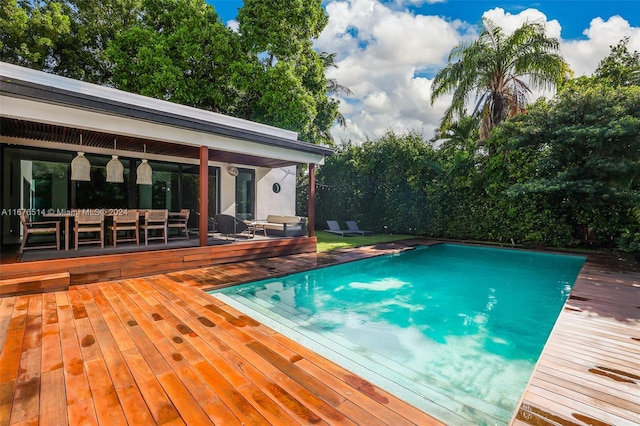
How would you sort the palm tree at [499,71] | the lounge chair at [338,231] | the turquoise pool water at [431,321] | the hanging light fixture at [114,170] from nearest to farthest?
the turquoise pool water at [431,321] → the hanging light fixture at [114,170] → the palm tree at [499,71] → the lounge chair at [338,231]

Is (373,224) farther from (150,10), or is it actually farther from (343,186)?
(150,10)

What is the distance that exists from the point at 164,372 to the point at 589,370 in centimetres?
409

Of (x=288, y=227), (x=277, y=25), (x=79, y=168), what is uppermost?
(x=277, y=25)

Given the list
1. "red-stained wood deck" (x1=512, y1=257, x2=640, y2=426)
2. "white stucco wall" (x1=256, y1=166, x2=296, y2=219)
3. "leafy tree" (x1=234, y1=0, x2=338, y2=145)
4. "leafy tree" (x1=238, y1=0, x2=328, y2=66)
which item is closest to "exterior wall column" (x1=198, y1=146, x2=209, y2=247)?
"white stucco wall" (x1=256, y1=166, x2=296, y2=219)

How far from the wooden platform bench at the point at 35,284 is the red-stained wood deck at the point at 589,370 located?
6.71m

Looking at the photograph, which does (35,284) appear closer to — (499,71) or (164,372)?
(164,372)

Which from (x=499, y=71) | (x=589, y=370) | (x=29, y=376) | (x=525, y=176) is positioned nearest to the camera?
(x=29, y=376)

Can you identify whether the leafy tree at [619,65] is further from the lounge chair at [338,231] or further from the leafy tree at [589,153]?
the lounge chair at [338,231]

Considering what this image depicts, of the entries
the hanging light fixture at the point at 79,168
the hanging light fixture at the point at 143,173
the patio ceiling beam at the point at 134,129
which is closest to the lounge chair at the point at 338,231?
the patio ceiling beam at the point at 134,129

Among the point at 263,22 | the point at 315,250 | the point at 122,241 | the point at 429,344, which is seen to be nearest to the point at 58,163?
the point at 122,241

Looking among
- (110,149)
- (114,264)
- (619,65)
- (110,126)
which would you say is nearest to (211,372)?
(114,264)

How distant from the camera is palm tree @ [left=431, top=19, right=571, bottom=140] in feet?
43.8

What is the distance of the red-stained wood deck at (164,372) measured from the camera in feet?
7.74

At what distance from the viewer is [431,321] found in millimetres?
5379
